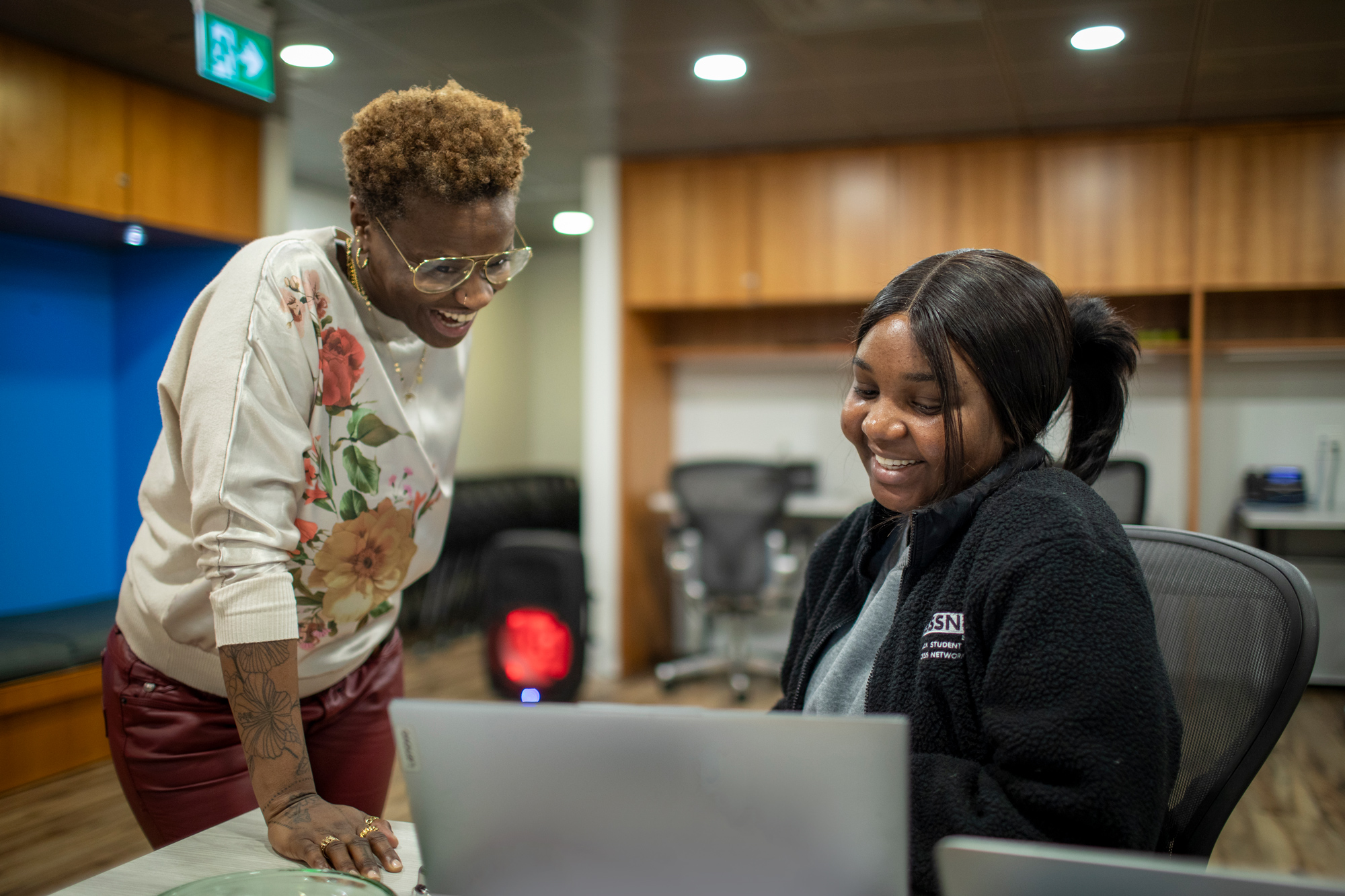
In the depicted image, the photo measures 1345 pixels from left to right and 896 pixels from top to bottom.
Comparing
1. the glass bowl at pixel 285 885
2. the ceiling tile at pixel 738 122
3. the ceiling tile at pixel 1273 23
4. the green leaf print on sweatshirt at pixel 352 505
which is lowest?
the glass bowl at pixel 285 885

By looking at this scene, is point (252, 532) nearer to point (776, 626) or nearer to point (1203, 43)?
point (1203, 43)

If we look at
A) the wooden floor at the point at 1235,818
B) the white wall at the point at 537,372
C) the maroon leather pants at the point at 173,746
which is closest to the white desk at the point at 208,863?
the maroon leather pants at the point at 173,746

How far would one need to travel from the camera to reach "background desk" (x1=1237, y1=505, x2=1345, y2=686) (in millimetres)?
4223

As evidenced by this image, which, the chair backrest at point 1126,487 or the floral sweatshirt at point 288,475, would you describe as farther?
the chair backrest at point 1126,487

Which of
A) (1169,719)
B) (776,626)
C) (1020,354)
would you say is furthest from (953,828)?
(776,626)

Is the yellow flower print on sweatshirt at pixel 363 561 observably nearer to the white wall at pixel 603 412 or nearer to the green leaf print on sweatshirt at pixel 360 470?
the green leaf print on sweatshirt at pixel 360 470

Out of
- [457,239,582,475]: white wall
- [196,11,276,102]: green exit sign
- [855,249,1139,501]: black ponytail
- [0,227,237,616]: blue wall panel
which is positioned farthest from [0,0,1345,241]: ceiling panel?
[457,239,582,475]: white wall

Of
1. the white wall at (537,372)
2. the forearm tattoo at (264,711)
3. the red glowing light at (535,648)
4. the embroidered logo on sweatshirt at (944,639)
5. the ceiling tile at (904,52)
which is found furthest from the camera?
the white wall at (537,372)

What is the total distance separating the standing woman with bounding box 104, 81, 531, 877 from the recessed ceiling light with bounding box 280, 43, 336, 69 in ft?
8.42

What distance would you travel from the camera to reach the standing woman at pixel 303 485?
1.06 meters

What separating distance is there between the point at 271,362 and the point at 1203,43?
3.42m

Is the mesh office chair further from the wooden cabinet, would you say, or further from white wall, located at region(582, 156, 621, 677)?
the wooden cabinet

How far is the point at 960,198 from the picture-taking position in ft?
14.8

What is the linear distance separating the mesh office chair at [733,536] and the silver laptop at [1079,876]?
3763 mm
